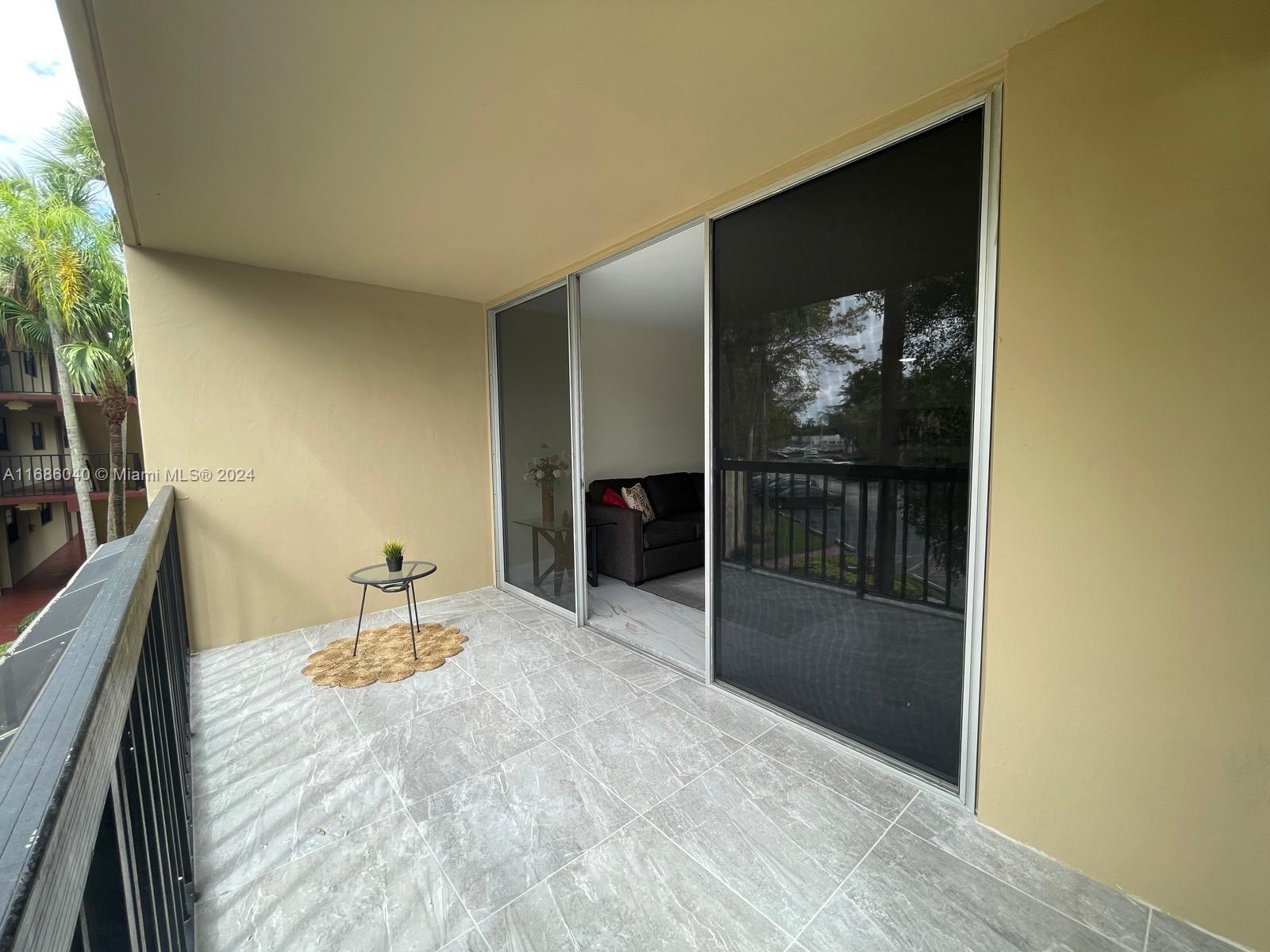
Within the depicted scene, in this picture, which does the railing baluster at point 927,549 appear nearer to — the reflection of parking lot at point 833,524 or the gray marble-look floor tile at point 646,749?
the reflection of parking lot at point 833,524

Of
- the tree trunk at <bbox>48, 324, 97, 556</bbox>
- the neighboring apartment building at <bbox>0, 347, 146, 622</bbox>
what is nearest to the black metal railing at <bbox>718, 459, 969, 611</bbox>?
the tree trunk at <bbox>48, 324, 97, 556</bbox>

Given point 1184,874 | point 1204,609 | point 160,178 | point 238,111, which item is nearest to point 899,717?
point 1184,874

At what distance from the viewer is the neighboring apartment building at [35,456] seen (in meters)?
9.20

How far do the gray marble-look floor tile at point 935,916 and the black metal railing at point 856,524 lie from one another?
0.83 m

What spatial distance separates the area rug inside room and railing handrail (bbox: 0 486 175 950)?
11.4 feet

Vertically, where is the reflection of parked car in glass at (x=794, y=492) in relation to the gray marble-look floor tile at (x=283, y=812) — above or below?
above

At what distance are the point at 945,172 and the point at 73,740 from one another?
97.5 inches

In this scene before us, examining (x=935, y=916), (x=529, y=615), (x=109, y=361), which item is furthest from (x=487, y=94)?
(x=109, y=361)

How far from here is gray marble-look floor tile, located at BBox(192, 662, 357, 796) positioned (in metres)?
2.08

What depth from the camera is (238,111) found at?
5.93 feet

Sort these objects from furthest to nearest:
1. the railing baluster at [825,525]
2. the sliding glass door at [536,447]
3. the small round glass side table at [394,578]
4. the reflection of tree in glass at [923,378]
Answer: the sliding glass door at [536,447], the small round glass side table at [394,578], the railing baluster at [825,525], the reflection of tree in glass at [923,378]

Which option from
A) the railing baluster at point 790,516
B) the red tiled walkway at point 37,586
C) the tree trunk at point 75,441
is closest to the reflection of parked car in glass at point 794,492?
the railing baluster at point 790,516

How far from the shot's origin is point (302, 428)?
3.60 meters

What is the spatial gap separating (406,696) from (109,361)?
997cm
